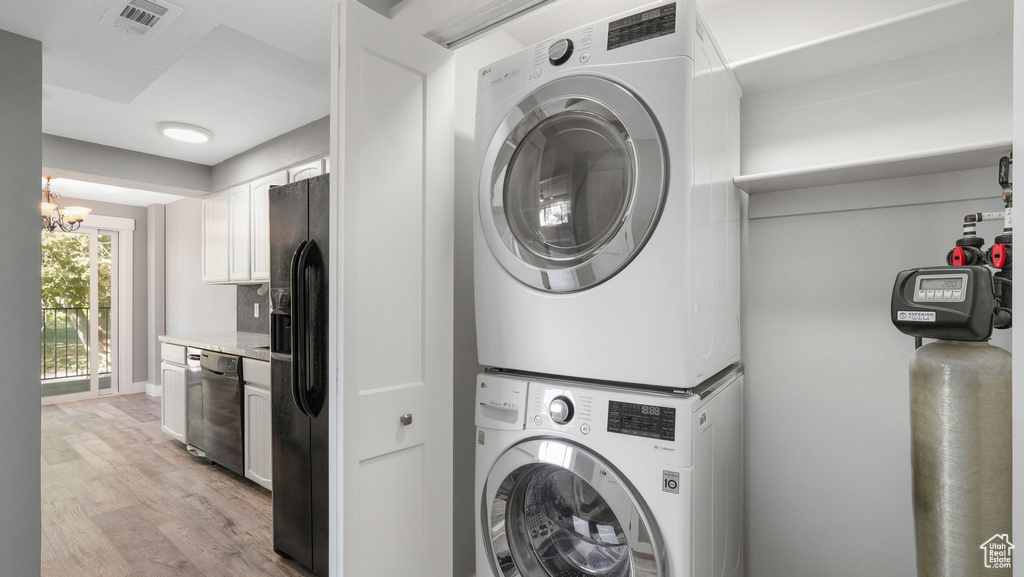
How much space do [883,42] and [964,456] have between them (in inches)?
47.1

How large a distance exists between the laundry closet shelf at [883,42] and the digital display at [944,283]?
76 cm

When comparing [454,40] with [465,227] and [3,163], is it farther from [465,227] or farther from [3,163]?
[3,163]

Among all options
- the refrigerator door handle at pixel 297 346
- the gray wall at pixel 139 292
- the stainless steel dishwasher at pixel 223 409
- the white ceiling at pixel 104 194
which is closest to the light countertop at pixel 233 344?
the stainless steel dishwasher at pixel 223 409

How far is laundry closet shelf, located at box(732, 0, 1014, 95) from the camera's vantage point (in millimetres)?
1350

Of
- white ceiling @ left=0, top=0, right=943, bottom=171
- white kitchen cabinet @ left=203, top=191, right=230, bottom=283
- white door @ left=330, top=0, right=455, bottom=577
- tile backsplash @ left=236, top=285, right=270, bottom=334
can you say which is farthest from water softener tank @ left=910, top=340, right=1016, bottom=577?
white kitchen cabinet @ left=203, top=191, right=230, bottom=283

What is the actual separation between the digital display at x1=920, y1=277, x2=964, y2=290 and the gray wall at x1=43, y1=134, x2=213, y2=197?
5.31 metres

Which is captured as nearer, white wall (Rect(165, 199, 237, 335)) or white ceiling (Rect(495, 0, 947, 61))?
white ceiling (Rect(495, 0, 947, 61))

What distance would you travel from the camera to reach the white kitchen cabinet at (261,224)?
12.4 ft

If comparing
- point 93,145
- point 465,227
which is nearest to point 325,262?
point 465,227

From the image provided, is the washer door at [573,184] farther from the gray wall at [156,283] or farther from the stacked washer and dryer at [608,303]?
the gray wall at [156,283]

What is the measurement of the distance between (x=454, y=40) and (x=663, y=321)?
1.23 meters

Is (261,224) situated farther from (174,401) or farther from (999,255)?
(999,255)

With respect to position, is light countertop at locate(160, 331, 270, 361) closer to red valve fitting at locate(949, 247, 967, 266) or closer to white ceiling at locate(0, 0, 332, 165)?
white ceiling at locate(0, 0, 332, 165)

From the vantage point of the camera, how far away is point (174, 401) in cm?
412
